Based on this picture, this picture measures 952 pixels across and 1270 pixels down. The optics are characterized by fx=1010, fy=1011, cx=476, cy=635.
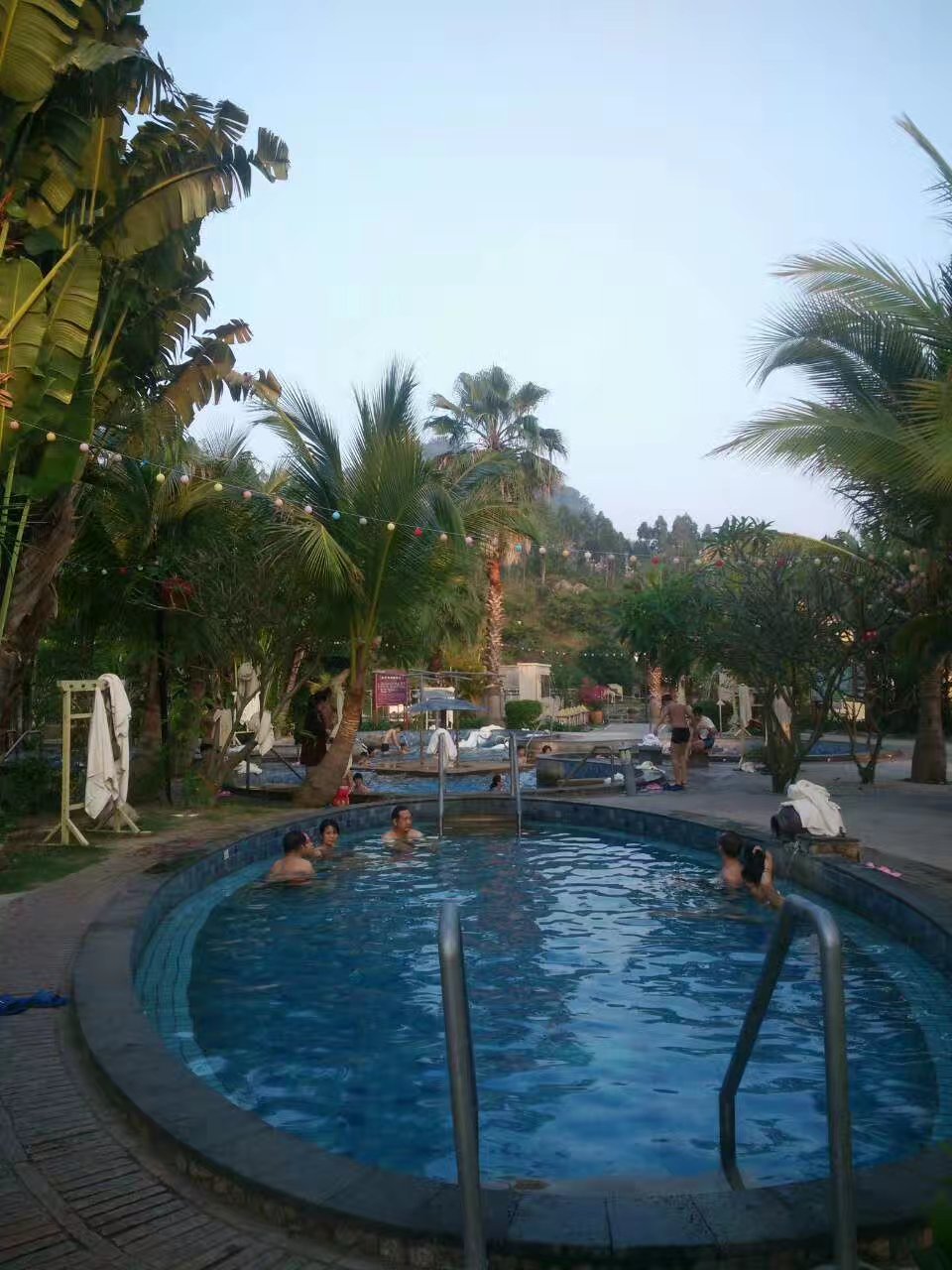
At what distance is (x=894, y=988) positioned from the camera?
6543 millimetres

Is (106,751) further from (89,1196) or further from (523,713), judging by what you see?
(523,713)

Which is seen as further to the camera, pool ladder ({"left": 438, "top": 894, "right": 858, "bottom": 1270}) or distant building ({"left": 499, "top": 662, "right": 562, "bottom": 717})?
distant building ({"left": 499, "top": 662, "right": 562, "bottom": 717})

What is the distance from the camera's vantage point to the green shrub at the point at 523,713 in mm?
36688

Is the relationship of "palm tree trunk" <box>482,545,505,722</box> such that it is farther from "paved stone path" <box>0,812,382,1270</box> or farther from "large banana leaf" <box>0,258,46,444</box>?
"paved stone path" <box>0,812,382,1270</box>

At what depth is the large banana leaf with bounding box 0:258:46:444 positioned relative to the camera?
31.5ft

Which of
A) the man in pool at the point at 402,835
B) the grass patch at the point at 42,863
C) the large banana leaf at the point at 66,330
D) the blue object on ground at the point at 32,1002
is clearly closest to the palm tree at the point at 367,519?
the man in pool at the point at 402,835

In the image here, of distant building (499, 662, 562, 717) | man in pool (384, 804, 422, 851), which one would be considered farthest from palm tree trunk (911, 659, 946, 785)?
distant building (499, 662, 562, 717)

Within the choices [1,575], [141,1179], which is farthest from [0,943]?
[1,575]

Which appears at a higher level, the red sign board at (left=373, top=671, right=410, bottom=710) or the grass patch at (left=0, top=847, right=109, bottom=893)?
the red sign board at (left=373, top=671, right=410, bottom=710)

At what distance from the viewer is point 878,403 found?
1264 cm

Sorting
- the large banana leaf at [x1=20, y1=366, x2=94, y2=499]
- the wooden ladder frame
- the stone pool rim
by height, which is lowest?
the stone pool rim

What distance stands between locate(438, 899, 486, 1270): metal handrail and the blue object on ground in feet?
11.1

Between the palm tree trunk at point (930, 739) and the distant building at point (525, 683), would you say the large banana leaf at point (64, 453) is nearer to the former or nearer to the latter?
the palm tree trunk at point (930, 739)

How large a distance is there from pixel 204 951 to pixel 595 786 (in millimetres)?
10346
